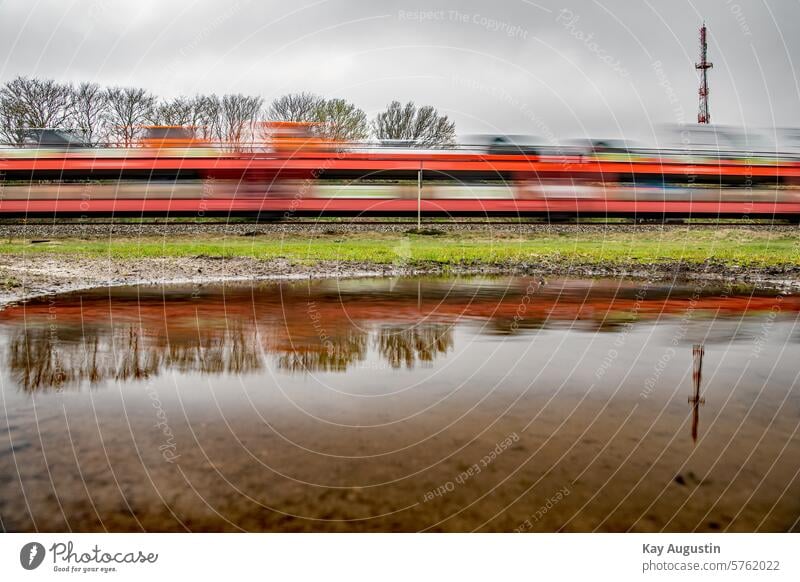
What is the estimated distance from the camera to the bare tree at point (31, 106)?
44.4 metres

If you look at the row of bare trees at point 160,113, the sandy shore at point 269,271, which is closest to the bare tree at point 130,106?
the row of bare trees at point 160,113

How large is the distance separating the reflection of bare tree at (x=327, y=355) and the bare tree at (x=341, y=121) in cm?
2527

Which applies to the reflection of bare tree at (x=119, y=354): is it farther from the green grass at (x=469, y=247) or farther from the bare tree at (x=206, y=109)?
the bare tree at (x=206, y=109)

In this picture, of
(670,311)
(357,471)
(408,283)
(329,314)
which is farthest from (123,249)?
(357,471)

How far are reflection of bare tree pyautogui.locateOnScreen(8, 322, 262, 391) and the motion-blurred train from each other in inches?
848

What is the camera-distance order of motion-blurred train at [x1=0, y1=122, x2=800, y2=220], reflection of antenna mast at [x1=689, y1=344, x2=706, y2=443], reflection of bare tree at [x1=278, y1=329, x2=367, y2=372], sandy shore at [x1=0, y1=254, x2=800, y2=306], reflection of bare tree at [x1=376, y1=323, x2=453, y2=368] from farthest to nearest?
motion-blurred train at [x1=0, y1=122, x2=800, y2=220] < sandy shore at [x1=0, y1=254, x2=800, y2=306] < reflection of bare tree at [x1=376, y1=323, x2=453, y2=368] < reflection of bare tree at [x1=278, y1=329, x2=367, y2=372] < reflection of antenna mast at [x1=689, y1=344, x2=706, y2=443]

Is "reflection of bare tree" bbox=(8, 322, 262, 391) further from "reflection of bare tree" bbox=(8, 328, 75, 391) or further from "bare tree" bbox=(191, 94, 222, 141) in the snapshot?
"bare tree" bbox=(191, 94, 222, 141)

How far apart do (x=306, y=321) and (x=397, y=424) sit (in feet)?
18.4

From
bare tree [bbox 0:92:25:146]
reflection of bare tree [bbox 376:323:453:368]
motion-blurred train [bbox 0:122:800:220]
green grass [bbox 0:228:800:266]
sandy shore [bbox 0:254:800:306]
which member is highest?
bare tree [bbox 0:92:25:146]

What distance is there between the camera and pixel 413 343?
949cm

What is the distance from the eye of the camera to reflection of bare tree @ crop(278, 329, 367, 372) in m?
8.05

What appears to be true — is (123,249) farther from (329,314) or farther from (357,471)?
(357,471)

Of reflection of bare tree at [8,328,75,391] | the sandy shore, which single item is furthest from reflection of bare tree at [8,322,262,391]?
the sandy shore

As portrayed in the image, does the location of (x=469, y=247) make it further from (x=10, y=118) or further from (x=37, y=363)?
(x=10, y=118)
